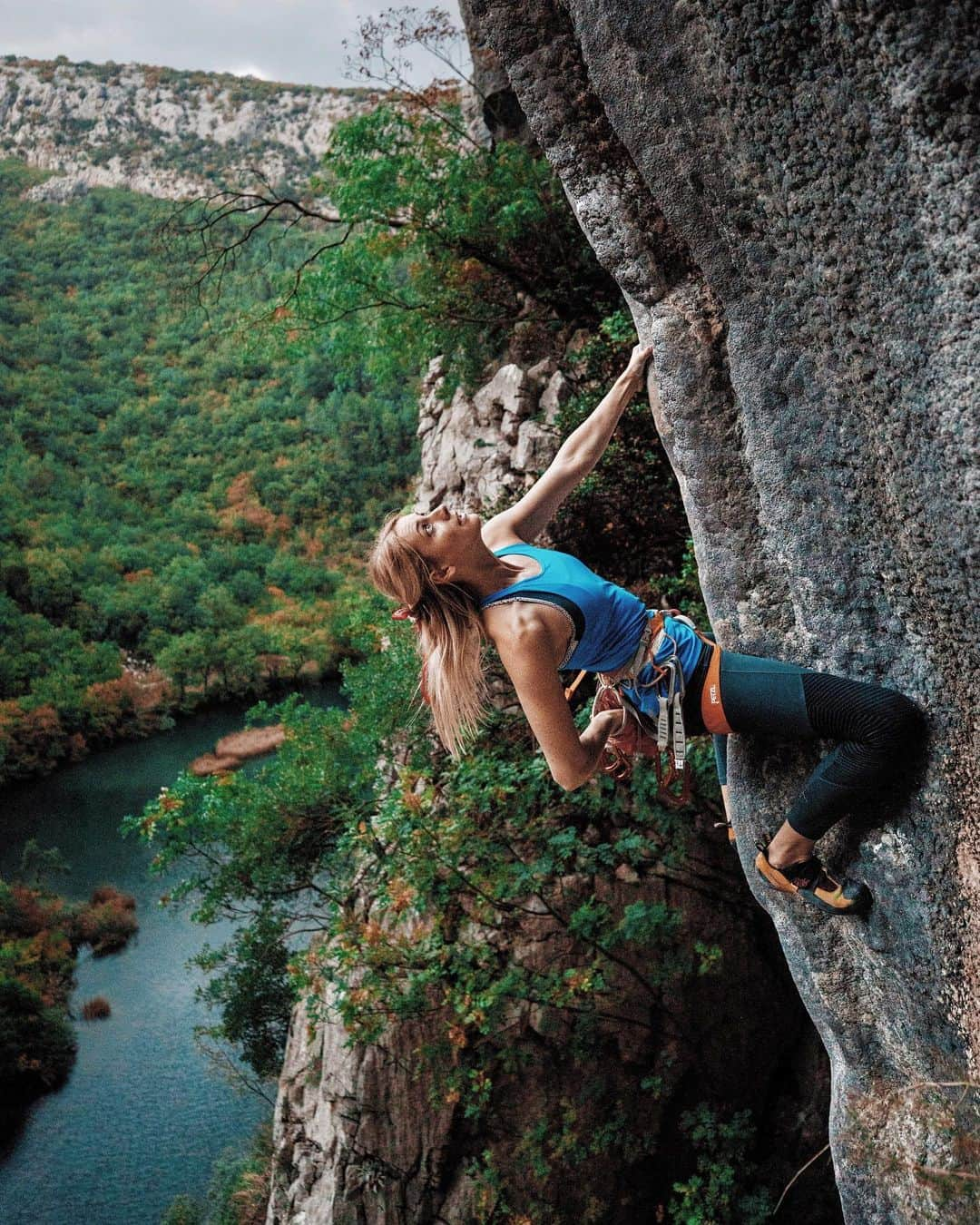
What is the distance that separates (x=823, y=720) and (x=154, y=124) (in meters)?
50.1

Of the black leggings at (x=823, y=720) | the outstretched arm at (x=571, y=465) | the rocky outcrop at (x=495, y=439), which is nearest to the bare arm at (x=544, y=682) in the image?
the black leggings at (x=823, y=720)

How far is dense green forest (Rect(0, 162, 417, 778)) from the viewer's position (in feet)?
78.3

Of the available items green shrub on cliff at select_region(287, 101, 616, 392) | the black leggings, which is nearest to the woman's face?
the black leggings

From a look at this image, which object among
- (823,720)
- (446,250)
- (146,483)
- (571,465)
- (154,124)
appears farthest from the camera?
(154,124)

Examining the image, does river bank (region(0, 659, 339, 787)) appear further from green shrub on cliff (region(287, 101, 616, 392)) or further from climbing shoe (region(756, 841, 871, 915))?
climbing shoe (region(756, 841, 871, 915))

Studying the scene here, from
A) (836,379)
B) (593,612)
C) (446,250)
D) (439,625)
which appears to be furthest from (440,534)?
(446,250)

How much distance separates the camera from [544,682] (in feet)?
8.34

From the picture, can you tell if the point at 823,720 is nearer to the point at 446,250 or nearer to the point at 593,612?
the point at 593,612

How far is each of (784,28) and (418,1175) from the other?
6.30m

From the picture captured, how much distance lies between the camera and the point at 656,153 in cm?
263

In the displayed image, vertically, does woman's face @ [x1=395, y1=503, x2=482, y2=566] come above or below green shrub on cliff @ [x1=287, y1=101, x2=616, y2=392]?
below

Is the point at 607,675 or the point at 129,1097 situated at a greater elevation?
the point at 607,675

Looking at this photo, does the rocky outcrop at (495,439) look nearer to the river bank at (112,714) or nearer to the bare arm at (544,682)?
the bare arm at (544,682)

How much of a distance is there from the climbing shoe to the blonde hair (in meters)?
0.99
